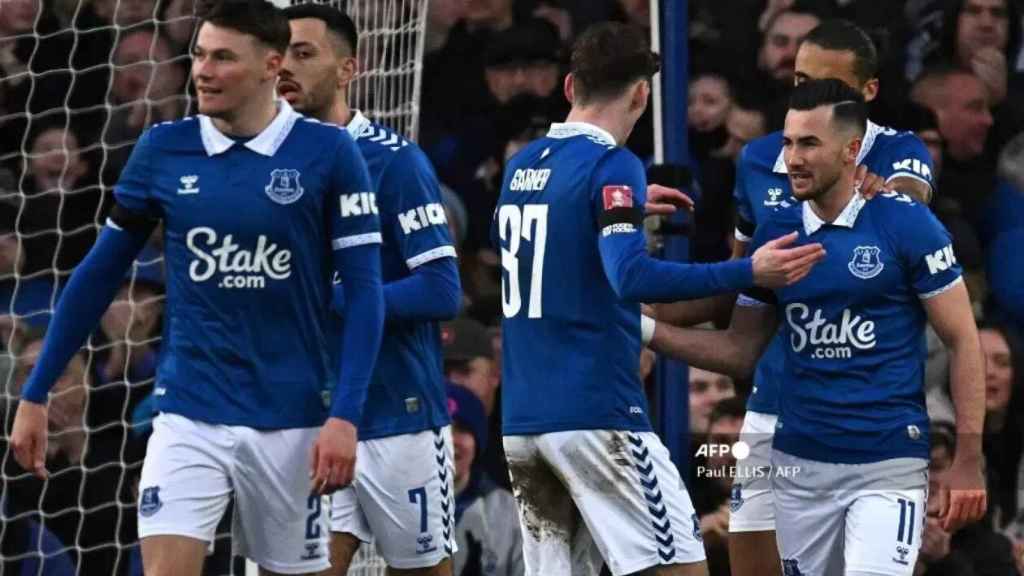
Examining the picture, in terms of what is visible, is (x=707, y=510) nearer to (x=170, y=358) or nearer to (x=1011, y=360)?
A: (x=1011, y=360)

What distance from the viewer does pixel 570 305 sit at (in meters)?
5.76

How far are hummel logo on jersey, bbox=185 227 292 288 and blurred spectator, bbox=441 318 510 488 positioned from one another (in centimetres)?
322

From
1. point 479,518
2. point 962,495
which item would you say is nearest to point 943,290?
point 962,495

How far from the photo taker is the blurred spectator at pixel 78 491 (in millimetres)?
8477

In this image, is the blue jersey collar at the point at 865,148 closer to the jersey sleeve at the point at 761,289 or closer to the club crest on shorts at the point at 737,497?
the jersey sleeve at the point at 761,289

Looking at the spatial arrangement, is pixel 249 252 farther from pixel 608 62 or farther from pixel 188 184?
pixel 608 62

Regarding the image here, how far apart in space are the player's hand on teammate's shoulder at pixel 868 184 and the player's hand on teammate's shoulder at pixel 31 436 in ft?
7.53

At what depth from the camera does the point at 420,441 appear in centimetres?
633

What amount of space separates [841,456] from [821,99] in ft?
3.23

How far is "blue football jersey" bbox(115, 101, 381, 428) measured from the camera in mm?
5395

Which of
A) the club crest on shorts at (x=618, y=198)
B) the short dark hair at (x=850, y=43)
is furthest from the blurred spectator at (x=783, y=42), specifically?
the club crest on shorts at (x=618, y=198)

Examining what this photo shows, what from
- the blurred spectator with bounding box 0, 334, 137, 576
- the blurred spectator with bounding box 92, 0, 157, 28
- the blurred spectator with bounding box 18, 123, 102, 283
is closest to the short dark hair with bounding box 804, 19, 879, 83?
the blurred spectator with bounding box 0, 334, 137, 576

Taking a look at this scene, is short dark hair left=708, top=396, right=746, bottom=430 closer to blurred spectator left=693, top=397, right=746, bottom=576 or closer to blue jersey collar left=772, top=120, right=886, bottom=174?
blurred spectator left=693, top=397, right=746, bottom=576

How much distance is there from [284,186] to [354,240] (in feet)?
0.74
